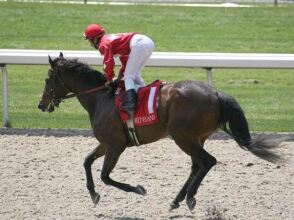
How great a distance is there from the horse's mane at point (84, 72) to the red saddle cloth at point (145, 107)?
0.49 meters

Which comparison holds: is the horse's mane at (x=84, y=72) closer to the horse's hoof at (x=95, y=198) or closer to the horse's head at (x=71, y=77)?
the horse's head at (x=71, y=77)

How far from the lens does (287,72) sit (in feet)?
49.9

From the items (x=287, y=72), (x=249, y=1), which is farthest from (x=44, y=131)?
(x=249, y=1)

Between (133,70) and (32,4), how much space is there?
1369 cm

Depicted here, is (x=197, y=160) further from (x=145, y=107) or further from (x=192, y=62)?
(x=192, y=62)

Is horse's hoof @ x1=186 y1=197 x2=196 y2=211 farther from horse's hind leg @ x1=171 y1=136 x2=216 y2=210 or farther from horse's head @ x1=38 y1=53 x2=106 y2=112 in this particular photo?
horse's head @ x1=38 y1=53 x2=106 y2=112

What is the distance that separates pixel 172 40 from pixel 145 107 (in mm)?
10454

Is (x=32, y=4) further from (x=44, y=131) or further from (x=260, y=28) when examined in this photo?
(x=44, y=131)

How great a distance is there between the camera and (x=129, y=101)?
7.50 m

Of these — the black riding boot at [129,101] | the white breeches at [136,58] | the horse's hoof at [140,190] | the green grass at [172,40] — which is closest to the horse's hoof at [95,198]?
the horse's hoof at [140,190]

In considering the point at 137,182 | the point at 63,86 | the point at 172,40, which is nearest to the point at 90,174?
the point at 137,182

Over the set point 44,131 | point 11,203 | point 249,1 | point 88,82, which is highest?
point 88,82

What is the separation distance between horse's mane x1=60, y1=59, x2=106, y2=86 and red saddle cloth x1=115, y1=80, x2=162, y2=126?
0.49 m

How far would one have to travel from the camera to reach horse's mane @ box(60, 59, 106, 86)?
26.2 feet
